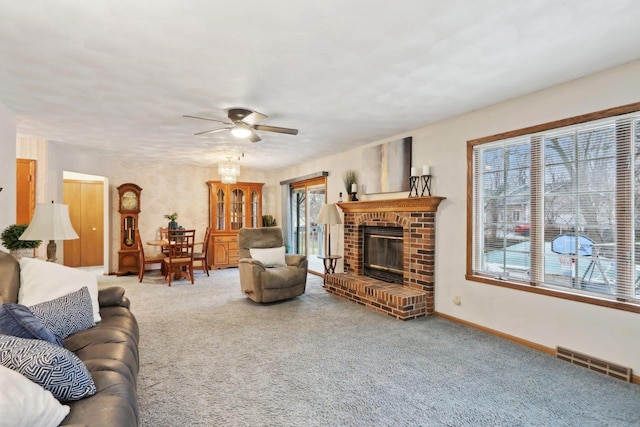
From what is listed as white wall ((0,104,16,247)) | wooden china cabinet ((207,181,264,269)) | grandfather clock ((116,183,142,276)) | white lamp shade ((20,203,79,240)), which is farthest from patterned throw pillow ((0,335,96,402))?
wooden china cabinet ((207,181,264,269))

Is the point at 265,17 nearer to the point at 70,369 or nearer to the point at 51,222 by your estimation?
the point at 70,369

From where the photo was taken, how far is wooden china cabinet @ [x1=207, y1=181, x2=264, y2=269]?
23.6 ft

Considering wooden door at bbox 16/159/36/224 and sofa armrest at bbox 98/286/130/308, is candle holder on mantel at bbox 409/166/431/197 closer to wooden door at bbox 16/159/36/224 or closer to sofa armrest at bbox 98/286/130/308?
sofa armrest at bbox 98/286/130/308

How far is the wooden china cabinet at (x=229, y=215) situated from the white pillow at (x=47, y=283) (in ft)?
15.5

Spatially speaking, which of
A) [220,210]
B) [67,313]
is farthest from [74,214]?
[67,313]

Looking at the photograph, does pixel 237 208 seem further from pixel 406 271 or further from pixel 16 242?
pixel 16 242

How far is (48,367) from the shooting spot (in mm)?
1284

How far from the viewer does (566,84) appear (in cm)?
278

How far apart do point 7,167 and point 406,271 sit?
465 centimetres

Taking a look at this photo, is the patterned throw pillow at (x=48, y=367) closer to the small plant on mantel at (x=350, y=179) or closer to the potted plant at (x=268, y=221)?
the small plant on mantel at (x=350, y=179)

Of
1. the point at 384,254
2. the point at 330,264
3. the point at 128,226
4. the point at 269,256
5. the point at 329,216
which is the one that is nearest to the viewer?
the point at 384,254

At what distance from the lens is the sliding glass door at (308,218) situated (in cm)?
665

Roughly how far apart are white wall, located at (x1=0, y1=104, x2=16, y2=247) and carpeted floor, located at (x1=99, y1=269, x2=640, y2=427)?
1796 mm

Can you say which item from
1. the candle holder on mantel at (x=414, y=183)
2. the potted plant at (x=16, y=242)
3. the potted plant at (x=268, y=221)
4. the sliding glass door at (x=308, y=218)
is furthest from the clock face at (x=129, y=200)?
the candle holder on mantel at (x=414, y=183)
